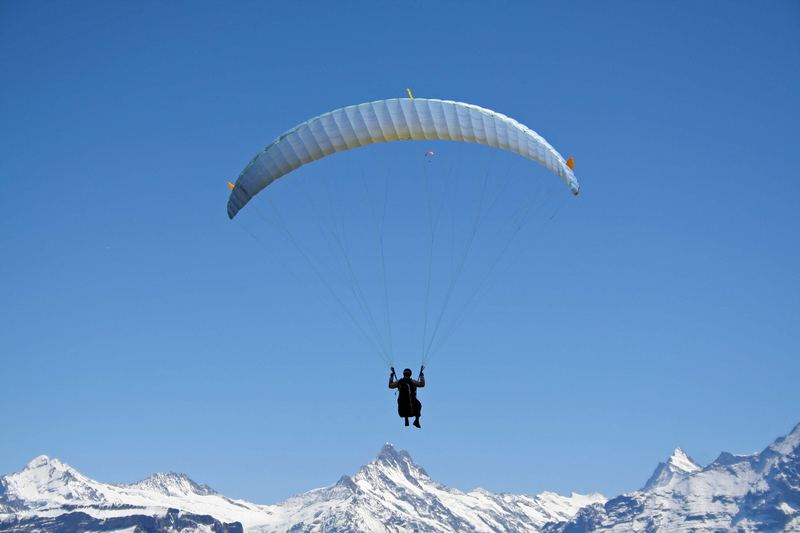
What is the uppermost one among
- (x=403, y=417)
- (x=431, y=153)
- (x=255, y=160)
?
(x=255, y=160)

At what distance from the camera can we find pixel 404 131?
44.0 metres

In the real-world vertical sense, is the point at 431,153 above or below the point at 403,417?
above

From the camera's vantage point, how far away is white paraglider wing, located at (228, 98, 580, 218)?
43750 mm

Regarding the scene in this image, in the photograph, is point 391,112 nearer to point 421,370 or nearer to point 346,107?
point 346,107

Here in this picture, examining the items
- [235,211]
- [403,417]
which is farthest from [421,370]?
[235,211]

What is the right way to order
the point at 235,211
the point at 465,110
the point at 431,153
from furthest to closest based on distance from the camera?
the point at 235,211 → the point at 465,110 → the point at 431,153

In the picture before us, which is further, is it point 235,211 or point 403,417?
point 235,211

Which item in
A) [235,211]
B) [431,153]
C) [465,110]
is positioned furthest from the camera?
A: [235,211]

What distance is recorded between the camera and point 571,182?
145 feet

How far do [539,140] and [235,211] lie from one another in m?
13.3

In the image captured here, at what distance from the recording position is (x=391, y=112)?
4378 cm

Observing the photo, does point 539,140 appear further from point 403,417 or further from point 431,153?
point 403,417

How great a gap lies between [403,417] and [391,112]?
12.2 m

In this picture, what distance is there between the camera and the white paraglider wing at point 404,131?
43.8 meters
